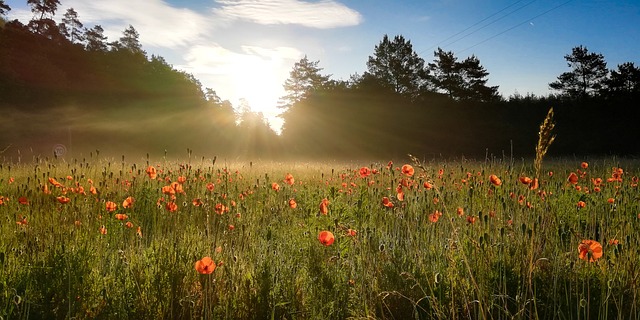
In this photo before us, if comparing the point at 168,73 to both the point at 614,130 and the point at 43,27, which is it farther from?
the point at 614,130

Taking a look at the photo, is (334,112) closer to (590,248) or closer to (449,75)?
(449,75)

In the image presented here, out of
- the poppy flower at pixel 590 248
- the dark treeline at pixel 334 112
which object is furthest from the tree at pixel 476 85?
the poppy flower at pixel 590 248

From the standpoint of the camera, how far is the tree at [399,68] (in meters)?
36.8

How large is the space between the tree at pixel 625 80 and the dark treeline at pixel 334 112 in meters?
0.07

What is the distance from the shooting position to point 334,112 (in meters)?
34.6

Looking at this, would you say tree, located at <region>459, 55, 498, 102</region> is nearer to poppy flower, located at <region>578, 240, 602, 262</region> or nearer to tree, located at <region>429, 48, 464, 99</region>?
tree, located at <region>429, 48, 464, 99</region>

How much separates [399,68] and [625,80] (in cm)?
1757

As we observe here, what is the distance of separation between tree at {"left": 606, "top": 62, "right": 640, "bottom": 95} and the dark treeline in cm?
7

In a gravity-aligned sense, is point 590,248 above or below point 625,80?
below

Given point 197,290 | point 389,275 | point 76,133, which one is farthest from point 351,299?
point 76,133

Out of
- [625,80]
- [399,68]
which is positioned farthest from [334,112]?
[625,80]

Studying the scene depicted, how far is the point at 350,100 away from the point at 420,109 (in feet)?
20.0

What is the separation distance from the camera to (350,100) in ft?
117

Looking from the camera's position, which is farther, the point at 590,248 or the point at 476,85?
the point at 476,85
